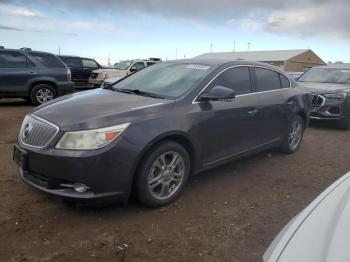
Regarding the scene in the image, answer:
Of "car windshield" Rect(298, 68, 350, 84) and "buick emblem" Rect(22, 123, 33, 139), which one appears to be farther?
"car windshield" Rect(298, 68, 350, 84)

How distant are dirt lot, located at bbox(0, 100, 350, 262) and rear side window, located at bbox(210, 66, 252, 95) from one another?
3.91 ft

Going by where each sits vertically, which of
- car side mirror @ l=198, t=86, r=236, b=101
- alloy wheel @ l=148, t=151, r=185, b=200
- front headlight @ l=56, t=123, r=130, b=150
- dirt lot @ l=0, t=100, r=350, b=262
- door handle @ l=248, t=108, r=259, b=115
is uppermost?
car side mirror @ l=198, t=86, r=236, b=101

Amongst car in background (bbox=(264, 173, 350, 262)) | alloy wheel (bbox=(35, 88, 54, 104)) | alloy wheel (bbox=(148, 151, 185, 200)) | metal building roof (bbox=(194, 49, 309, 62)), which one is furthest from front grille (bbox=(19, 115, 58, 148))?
metal building roof (bbox=(194, 49, 309, 62))

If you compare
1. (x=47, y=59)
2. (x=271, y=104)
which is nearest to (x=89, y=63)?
(x=47, y=59)

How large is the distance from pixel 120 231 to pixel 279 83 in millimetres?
3788

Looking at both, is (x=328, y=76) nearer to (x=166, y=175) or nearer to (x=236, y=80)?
(x=236, y=80)

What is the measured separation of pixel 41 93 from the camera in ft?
41.5

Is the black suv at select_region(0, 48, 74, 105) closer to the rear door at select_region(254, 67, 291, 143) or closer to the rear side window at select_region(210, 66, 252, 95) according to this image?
the rear door at select_region(254, 67, 291, 143)

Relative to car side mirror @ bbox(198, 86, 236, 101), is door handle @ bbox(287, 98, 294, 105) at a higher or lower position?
lower

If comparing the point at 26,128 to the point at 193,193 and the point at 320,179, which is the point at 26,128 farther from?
the point at 320,179

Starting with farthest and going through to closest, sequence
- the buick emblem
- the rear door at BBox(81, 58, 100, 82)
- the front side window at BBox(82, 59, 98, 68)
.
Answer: the front side window at BBox(82, 59, 98, 68) → the rear door at BBox(81, 58, 100, 82) → the buick emblem

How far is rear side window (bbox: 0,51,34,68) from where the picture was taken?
12188mm

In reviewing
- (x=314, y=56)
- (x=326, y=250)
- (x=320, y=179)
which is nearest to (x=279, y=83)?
(x=320, y=179)

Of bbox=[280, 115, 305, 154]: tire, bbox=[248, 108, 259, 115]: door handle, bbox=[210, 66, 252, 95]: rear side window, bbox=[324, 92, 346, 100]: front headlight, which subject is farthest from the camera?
bbox=[324, 92, 346, 100]: front headlight
